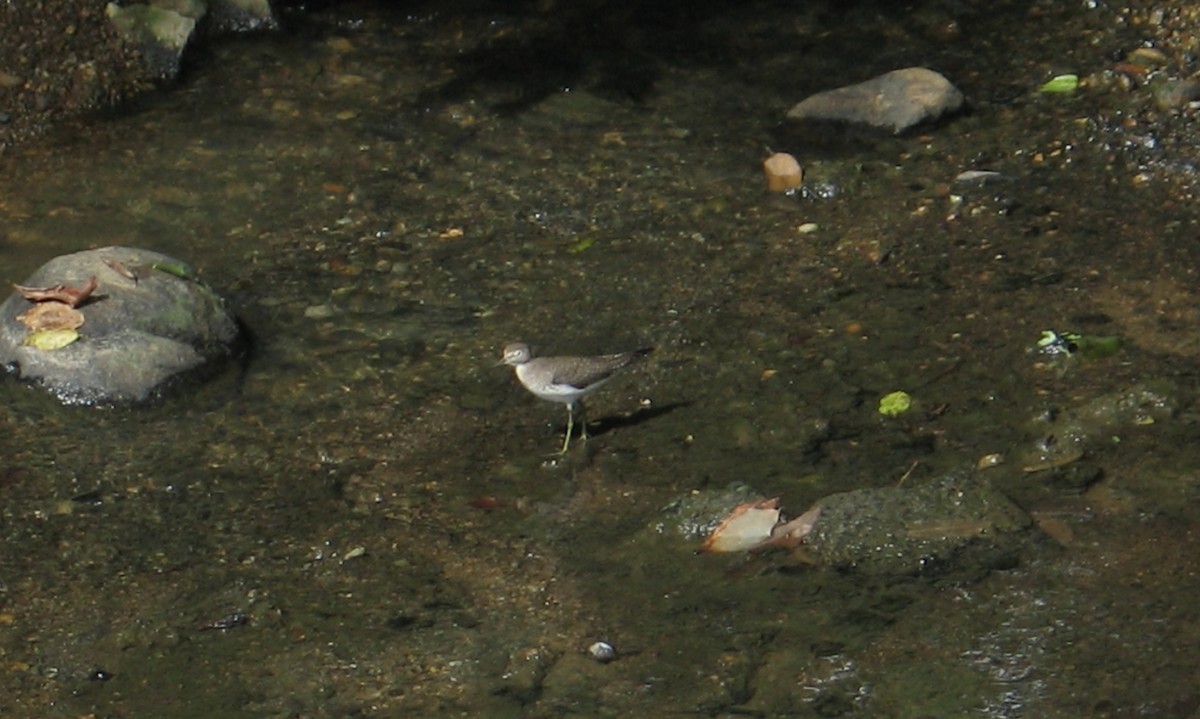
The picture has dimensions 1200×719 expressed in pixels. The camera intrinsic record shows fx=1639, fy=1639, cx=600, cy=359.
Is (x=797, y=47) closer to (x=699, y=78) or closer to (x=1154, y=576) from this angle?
(x=699, y=78)

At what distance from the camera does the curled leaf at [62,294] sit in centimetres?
629

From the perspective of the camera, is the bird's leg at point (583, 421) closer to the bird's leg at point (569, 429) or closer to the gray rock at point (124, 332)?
the bird's leg at point (569, 429)

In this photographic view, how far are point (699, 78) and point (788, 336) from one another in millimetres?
2677

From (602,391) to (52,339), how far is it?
6.88ft

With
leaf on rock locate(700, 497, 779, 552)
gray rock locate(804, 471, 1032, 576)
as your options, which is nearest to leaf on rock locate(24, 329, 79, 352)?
leaf on rock locate(700, 497, 779, 552)

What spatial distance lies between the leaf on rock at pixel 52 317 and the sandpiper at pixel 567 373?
5.53ft

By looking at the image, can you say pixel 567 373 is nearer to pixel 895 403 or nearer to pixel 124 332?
pixel 895 403

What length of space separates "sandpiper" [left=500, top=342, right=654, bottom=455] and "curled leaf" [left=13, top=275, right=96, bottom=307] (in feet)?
5.53

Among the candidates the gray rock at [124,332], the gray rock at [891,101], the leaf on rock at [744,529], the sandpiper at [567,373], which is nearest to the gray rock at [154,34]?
the gray rock at [124,332]

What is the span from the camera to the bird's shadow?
6043 mm

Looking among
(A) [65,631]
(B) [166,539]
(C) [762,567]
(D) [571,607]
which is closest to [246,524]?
(B) [166,539]

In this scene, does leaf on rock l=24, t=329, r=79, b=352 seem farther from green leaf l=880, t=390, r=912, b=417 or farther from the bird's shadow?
green leaf l=880, t=390, r=912, b=417

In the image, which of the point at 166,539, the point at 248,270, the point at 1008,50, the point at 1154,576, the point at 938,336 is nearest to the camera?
the point at 1154,576

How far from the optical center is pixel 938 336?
636cm
